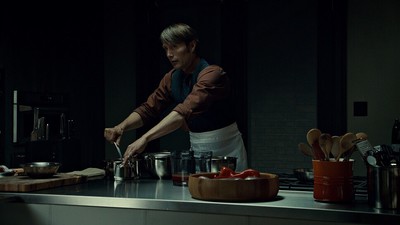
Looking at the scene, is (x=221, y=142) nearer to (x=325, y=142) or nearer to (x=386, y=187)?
(x=325, y=142)

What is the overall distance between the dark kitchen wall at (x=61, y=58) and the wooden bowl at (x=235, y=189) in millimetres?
2922

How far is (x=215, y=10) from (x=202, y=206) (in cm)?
423

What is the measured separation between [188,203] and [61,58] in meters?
3.51

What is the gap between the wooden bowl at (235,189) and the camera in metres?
1.88

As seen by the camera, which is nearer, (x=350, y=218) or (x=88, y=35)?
(x=350, y=218)

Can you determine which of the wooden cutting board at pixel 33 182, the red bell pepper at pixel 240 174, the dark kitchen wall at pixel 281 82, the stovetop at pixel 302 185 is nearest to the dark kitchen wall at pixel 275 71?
the dark kitchen wall at pixel 281 82

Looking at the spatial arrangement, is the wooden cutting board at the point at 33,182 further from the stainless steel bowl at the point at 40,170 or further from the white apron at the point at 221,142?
the white apron at the point at 221,142

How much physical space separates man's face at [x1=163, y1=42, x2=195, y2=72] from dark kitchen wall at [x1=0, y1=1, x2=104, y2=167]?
199 centimetres

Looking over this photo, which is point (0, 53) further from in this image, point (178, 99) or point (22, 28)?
point (178, 99)

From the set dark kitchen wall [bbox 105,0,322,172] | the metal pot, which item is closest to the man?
the metal pot

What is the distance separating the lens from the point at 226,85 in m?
2.86

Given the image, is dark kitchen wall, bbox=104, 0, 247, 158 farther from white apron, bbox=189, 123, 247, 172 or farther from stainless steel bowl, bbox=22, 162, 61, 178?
stainless steel bowl, bbox=22, 162, 61, 178

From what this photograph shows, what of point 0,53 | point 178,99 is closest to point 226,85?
point 178,99

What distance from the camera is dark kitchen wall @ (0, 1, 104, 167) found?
15.0 feet
